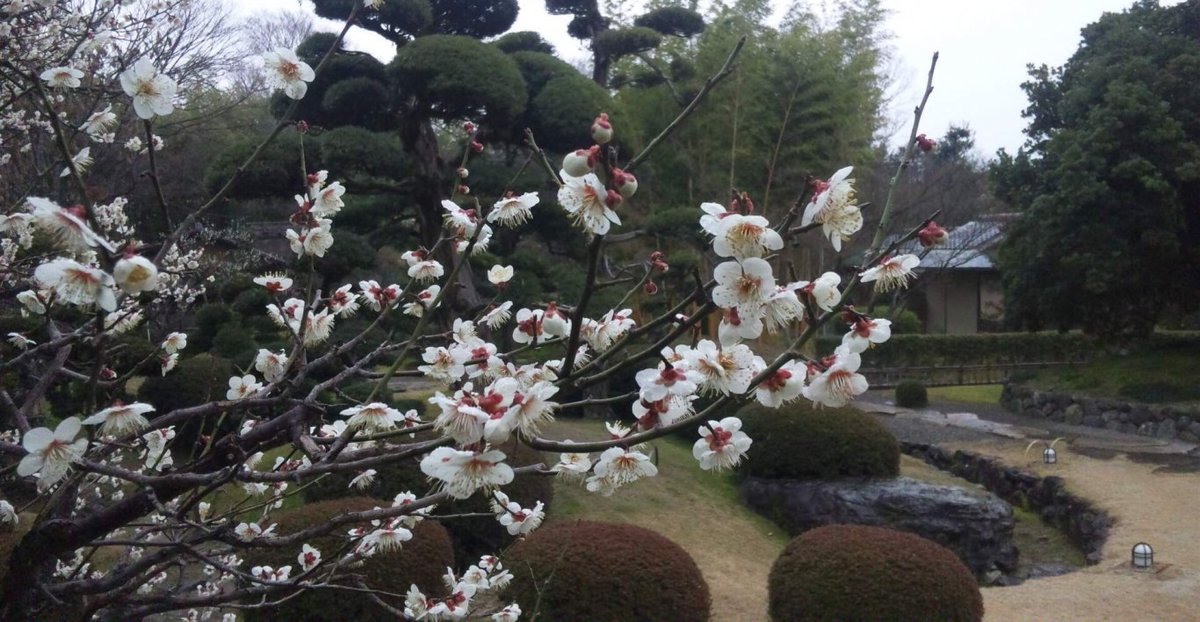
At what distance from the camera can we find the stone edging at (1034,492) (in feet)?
26.0

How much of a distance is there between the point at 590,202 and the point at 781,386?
399 millimetres

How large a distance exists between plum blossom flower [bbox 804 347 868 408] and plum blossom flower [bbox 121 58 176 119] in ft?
3.48

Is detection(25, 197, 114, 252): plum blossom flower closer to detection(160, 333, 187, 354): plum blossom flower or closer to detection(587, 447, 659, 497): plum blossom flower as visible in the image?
detection(587, 447, 659, 497): plum blossom flower

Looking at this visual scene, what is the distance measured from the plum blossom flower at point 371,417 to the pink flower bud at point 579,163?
27.4 inches

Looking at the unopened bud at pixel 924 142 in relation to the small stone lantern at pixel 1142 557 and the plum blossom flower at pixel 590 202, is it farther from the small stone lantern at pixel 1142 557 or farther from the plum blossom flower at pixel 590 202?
the small stone lantern at pixel 1142 557

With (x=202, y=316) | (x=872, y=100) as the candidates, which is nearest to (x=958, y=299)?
(x=872, y=100)

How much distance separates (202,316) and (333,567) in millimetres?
6042

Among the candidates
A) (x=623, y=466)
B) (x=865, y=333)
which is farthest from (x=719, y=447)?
(x=865, y=333)

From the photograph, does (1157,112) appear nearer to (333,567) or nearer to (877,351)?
(877,351)

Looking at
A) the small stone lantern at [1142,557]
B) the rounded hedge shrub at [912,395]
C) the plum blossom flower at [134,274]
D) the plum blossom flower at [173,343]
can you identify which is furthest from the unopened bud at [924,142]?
the rounded hedge shrub at [912,395]

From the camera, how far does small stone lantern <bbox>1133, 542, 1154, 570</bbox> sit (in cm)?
642

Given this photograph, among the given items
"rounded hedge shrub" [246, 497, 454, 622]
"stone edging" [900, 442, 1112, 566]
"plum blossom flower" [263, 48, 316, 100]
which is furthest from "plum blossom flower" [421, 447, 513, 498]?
"stone edging" [900, 442, 1112, 566]

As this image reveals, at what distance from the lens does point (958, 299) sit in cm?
2173

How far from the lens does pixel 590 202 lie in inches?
46.6
